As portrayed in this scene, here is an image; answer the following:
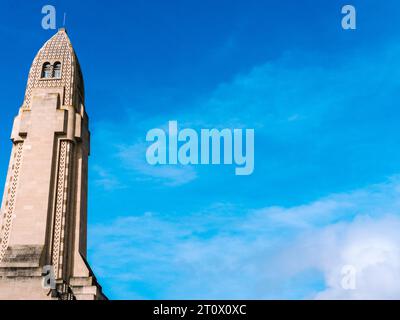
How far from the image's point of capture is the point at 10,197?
1362 inches

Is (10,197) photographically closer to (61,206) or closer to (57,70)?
(61,206)

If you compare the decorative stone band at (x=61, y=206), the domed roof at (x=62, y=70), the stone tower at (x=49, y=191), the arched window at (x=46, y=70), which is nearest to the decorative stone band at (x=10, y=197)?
the stone tower at (x=49, y=191)

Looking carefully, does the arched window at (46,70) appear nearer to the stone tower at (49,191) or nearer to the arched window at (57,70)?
the stone tower at (49,191)

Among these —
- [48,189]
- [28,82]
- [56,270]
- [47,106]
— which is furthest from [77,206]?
[28,82]

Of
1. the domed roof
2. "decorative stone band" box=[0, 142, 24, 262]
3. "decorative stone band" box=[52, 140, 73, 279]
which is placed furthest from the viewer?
the domed roof

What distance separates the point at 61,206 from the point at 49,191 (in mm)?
1188

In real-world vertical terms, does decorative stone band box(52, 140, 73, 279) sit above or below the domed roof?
below

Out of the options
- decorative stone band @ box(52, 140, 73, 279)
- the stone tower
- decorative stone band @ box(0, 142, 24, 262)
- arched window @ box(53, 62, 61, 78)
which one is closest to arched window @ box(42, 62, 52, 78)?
the stone tower

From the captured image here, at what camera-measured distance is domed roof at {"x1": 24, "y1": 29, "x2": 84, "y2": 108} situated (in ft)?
124

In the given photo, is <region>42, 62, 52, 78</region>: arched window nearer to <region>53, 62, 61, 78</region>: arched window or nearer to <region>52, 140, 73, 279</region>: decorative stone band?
<region>53, 62, 61, 78</region>: arched window

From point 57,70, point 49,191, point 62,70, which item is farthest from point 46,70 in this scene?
point 49,191
